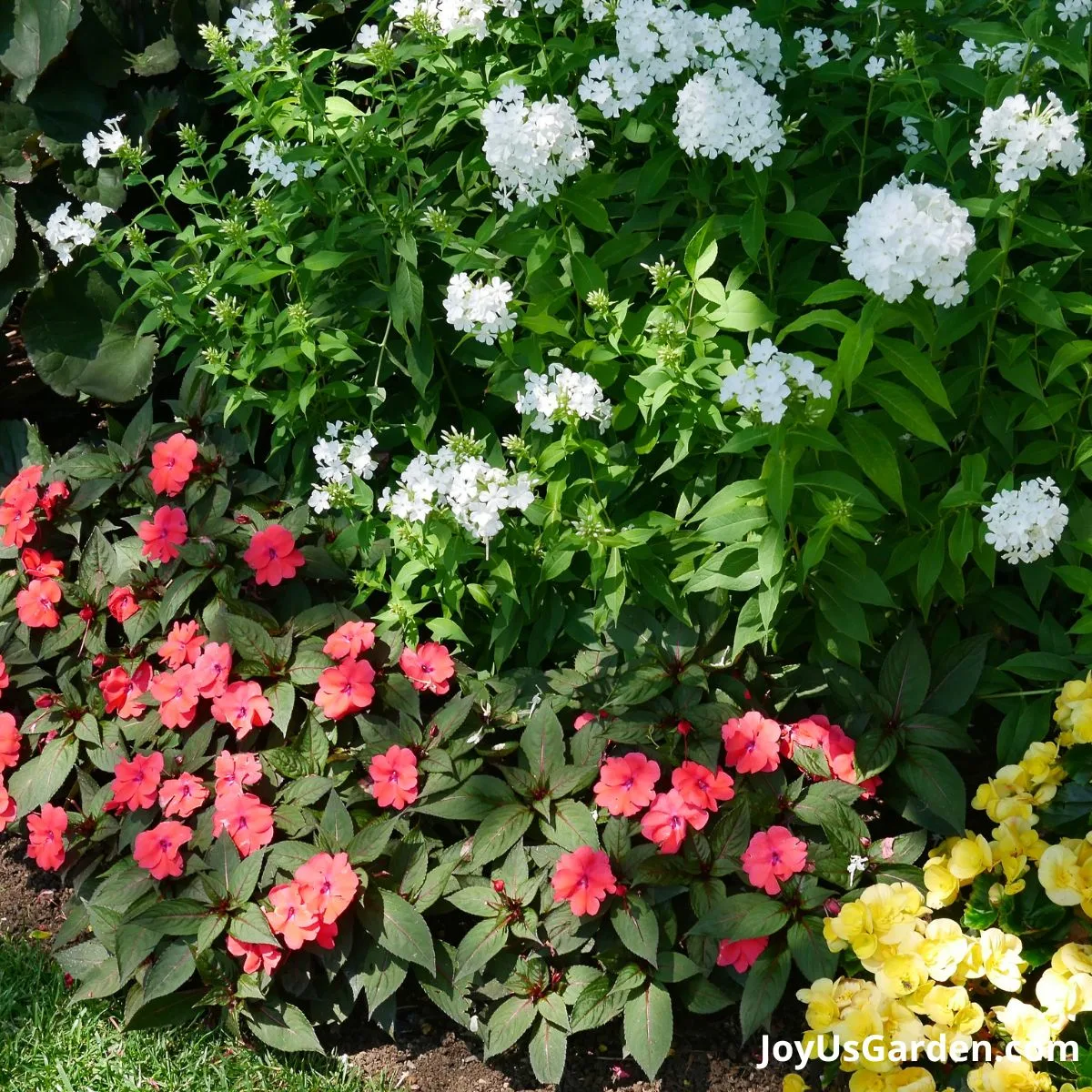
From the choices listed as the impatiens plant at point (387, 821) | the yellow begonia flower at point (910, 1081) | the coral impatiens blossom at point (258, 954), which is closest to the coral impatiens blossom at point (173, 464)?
the impatiens plant at point (387, 821)

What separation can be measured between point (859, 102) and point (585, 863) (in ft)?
6.23

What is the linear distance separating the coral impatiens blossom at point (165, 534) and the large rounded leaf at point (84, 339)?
0.81 meters

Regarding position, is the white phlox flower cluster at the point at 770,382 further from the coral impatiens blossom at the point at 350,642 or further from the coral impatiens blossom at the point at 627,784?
the coral impatiens blossom at the point at 350,642

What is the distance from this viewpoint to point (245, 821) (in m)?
2.76

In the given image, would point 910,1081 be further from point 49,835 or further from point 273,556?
point 49,835

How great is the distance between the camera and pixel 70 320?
4.00m

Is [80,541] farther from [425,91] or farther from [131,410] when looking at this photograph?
[425,91]

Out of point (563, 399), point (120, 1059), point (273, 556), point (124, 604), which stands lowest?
point (120, 1059)

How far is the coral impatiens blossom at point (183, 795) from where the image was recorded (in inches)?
111

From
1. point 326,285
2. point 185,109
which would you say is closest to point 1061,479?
point 326,285

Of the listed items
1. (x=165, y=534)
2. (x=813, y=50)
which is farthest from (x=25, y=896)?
(x=813, y=50)

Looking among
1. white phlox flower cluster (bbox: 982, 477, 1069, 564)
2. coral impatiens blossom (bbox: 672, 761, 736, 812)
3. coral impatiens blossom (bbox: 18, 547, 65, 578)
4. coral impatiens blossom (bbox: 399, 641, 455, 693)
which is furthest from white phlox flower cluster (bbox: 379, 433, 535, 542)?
coral impatiens blossom (bbox: 18, 547, 65, 578)

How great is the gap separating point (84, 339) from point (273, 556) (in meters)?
1.39

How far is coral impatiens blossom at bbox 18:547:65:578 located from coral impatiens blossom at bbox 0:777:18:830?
623mm
